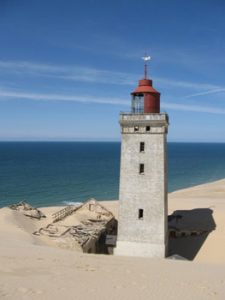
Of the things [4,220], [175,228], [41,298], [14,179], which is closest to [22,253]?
[41,298]

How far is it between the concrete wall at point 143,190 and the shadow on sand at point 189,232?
11.1 ft

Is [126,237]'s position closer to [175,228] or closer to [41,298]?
[175,228]

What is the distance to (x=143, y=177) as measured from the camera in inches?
1073

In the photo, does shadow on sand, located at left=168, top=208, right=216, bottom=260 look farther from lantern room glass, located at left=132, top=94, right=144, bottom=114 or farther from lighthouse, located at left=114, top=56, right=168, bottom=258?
lantern room glass, located at left=132, top=94, right=144, bottom=114

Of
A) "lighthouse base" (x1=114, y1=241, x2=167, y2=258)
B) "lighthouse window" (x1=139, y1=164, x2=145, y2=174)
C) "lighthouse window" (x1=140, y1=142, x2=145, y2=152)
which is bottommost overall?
"lighthouse base" (x1=114, y1=241, x2=167, y2=258)

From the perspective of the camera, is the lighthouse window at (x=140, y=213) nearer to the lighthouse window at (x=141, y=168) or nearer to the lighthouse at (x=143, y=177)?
the lighthouse at (x=143, y=177)

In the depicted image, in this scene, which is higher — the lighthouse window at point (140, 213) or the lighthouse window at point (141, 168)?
the lighthouse window at point (141, 168)

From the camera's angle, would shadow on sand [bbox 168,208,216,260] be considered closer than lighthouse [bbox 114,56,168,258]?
No

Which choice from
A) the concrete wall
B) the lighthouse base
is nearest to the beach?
the lighthouse base

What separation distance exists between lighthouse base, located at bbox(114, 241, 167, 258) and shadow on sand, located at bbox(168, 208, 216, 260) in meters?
2.68

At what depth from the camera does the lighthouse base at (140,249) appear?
27016 mm

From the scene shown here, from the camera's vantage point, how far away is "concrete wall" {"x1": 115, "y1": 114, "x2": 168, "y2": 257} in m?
27.0

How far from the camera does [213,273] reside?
18766 mm

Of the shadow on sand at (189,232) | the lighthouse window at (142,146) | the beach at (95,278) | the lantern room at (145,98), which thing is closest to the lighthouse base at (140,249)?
the shadow on sand at (189,232)
